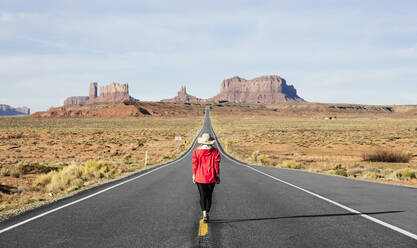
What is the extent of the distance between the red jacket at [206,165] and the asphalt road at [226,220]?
90cm

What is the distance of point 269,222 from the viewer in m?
6.79

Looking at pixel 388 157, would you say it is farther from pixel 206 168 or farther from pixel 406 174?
pixel 206 168

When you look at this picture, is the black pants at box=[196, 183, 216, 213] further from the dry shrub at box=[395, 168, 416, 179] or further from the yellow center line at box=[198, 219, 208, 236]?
the dry shrub at box=[395, 168, 416, 179]

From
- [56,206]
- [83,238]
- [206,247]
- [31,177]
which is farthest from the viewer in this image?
[31,177]

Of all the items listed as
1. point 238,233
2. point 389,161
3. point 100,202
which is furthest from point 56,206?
point 389,161

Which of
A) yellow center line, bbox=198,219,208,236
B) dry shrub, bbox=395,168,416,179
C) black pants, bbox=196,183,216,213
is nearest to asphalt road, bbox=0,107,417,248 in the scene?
yellow center line, bbox=198,219,208,236

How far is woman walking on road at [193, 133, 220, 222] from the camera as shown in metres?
6.65

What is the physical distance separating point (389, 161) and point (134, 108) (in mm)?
143179

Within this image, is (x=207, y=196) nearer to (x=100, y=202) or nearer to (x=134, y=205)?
(x=134, y=205)

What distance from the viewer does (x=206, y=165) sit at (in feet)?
22.0

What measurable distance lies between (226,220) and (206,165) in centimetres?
126

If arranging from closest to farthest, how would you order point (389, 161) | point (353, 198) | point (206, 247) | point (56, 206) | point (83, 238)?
point (206, 247) → point (83, 238) → point (56, 206) → point (353, 198) → point (389, 161)

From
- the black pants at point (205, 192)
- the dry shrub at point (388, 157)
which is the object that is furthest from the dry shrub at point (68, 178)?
the dry shrub at point (388, 157)

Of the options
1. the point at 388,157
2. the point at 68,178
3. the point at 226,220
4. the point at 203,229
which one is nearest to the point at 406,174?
the point at 388,157
